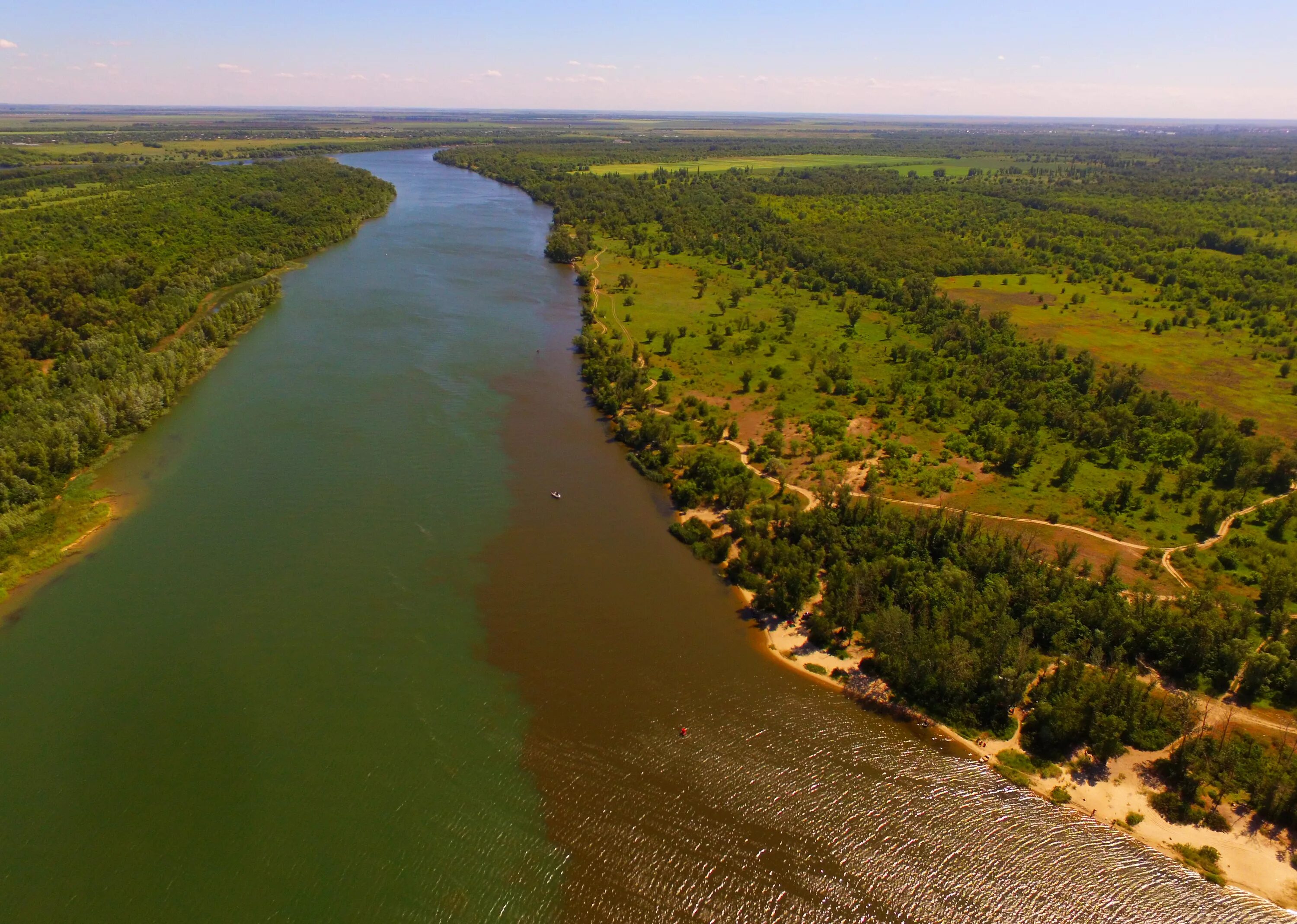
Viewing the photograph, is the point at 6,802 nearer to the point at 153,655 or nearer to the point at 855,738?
the point at 153,655

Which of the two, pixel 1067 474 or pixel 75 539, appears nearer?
pixel 75 539

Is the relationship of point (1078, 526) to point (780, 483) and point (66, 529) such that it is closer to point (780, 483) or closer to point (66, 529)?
point (780, 483)

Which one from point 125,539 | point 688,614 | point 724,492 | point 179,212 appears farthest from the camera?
point 179,212

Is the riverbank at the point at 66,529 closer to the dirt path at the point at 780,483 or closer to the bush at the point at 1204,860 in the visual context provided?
the dirt path at the point at 780,483

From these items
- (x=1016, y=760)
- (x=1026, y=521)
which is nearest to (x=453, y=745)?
(x=1016, y=760)

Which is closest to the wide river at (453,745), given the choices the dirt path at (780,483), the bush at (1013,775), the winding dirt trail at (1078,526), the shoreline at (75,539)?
the bush at (1013,775)

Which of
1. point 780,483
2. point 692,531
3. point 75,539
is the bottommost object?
point 692,531

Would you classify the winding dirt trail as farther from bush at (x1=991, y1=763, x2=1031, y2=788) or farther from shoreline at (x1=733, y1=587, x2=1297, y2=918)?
bush at (x1=991, y1=763, x2=1031, y2=788)

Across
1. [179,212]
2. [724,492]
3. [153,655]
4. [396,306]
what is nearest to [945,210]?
[396,306]
